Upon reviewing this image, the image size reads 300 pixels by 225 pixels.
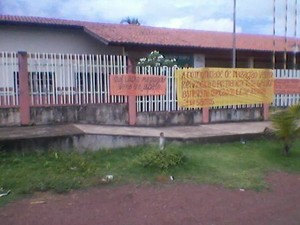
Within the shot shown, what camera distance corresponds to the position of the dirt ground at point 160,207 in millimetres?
4066

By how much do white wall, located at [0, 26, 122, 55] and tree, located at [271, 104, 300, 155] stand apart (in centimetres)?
936

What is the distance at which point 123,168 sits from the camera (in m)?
5.98

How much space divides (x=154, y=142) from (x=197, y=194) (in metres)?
2.64

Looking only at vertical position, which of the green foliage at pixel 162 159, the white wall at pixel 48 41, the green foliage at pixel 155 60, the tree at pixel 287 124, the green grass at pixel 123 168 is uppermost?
the white wall at pixel 48 41

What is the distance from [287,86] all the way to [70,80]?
293 inches

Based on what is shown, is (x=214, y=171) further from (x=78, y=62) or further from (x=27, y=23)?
(x=27, y=23)

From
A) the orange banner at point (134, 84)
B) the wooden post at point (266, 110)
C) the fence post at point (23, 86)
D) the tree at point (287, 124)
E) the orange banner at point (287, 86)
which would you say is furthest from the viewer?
the orange banner at point (287, 86)

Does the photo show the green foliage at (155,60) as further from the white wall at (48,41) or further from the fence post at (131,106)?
the fence post at (131,106)

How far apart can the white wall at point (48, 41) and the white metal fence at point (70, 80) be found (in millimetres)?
6135

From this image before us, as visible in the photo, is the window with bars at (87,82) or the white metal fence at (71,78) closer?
the white metal fence at (71,78)

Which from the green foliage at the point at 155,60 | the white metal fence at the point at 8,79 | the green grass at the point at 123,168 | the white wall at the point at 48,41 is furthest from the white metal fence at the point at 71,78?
the white wall at the point at 48,41

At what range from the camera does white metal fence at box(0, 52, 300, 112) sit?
26.0 feet

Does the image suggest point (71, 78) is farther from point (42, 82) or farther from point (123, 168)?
point (123, 168)

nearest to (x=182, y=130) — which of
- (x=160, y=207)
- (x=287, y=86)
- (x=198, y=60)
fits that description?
(x=160, y=207)
